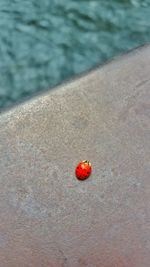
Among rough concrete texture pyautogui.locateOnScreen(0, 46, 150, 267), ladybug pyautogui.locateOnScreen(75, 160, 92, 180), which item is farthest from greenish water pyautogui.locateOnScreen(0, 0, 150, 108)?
ladybug pyautogui.locateOnScreen(75, 160, 92, 180)

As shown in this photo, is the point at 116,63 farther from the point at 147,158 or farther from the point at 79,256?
the point at 79,256

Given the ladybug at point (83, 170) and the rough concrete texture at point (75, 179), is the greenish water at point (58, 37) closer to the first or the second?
the rough concrete texture at point (75, 179)

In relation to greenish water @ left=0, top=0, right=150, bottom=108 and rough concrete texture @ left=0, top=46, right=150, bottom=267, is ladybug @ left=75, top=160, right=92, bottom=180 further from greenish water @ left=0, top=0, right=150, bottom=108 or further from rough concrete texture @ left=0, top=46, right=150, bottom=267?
greenish water @ left=0, top=0, right=150, bottom=108

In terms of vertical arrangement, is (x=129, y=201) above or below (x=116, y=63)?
below

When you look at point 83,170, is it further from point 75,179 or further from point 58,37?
point 58,37

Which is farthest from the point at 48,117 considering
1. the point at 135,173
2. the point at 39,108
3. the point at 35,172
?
the point at 135,173

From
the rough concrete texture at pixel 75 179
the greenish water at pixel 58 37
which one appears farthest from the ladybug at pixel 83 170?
the greenish water at pixel 58 37
